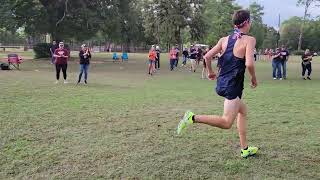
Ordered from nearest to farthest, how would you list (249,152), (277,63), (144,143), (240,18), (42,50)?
(240,18) → (249,152) → (144,143) → (277,63) → (42,50)

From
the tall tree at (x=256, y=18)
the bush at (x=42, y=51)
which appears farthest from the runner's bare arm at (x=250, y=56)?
the tall tree at (x=256, y=18)

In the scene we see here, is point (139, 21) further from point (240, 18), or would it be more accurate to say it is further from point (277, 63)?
point (240, 18)

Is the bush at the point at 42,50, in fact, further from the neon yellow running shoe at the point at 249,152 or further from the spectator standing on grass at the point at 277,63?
the neon yellow running shoe at the point at 249,152

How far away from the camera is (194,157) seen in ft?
21.1

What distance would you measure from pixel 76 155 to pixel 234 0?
302ft

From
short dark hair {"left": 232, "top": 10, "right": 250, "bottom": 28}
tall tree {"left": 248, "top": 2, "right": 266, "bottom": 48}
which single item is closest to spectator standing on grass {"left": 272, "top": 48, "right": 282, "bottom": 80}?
short dark hair {"left": 232, "top": 10, "right": 250, "bottom": 28}

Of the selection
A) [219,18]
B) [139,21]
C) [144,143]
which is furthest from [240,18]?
[219,18]

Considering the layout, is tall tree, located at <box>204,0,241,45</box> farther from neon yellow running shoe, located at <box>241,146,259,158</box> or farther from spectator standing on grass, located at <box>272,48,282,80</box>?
neon yellow running shoe, located at <box>241,146,259,158</box>

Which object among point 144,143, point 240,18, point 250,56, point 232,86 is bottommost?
point 144,143

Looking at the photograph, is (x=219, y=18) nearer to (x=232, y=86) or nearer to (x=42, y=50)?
(x=42, y=50)

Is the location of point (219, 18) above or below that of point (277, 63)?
above

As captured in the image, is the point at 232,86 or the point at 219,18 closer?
the point at 232,86

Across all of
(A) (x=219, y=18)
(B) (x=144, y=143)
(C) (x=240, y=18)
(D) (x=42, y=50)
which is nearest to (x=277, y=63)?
(B) (x=144, y=143)

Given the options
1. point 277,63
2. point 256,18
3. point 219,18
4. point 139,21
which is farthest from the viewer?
point 256,18
